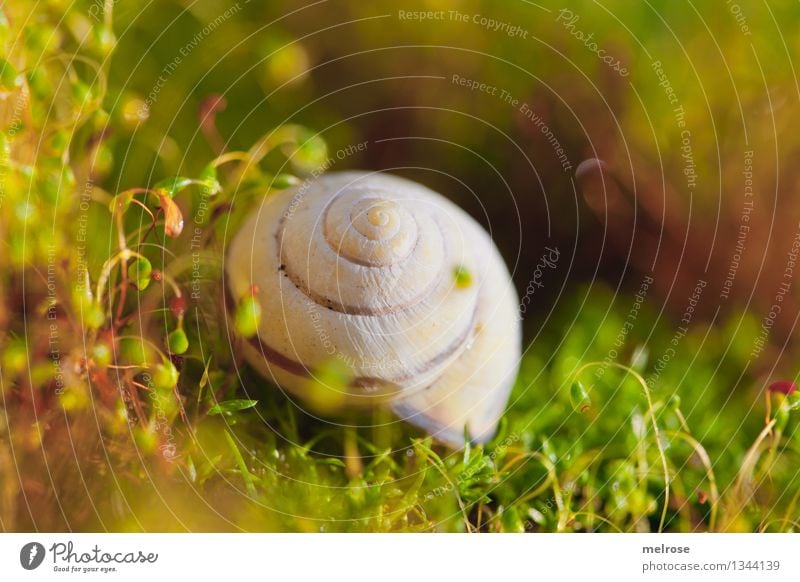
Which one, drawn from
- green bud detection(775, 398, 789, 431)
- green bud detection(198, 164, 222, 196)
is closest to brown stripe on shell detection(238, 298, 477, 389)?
green bud detection(198, 164, 222, 196)

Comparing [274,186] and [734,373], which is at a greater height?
[274,186]

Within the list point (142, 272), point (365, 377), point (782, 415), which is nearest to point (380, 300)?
point (365, 377)

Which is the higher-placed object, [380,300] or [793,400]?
[380,300]

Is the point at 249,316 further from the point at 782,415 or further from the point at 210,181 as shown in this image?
the point at 782,415

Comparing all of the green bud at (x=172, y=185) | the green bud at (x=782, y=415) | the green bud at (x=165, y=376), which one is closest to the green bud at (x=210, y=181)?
the green bud at (x=172, y=185)

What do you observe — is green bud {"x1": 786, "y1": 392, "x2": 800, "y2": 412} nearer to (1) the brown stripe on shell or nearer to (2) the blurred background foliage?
(2) the blurred background foliage

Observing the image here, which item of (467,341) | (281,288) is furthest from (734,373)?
(281,288)
